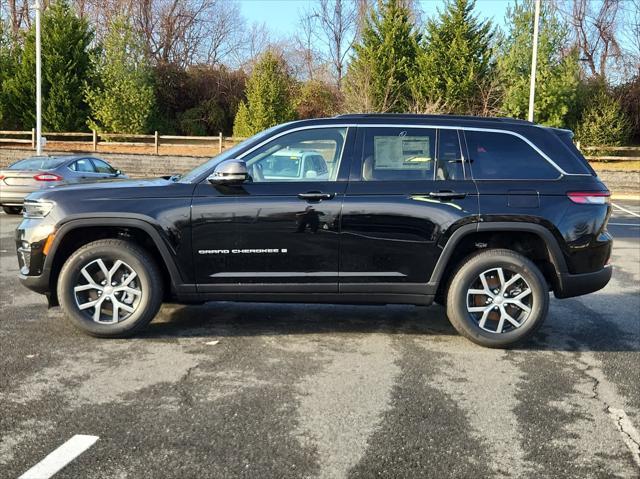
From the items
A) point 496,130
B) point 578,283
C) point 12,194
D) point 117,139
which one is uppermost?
point 117,139

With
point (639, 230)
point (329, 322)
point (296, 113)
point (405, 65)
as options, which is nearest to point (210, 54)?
point (296, 113)

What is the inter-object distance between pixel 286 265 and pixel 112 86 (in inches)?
1193

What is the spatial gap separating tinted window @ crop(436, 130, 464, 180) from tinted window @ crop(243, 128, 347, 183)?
2.62ft

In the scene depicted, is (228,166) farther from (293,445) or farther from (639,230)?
(639,230)

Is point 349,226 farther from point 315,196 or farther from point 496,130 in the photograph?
point 496,130

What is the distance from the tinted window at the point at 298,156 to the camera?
16.5 ft

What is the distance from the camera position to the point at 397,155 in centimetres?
504

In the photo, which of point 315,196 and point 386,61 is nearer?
point 315,196

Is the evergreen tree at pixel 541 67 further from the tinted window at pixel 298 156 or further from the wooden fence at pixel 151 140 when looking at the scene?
the tinted window at pixel 298 156

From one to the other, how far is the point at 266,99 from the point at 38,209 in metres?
28.5

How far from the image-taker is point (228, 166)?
15.8 ft

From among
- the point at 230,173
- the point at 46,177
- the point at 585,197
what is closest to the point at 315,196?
the point at 230,173

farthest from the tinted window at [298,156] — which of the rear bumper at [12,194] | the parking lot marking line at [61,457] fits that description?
the rear bumper at [12,194]

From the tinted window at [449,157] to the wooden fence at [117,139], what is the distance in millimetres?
26948
